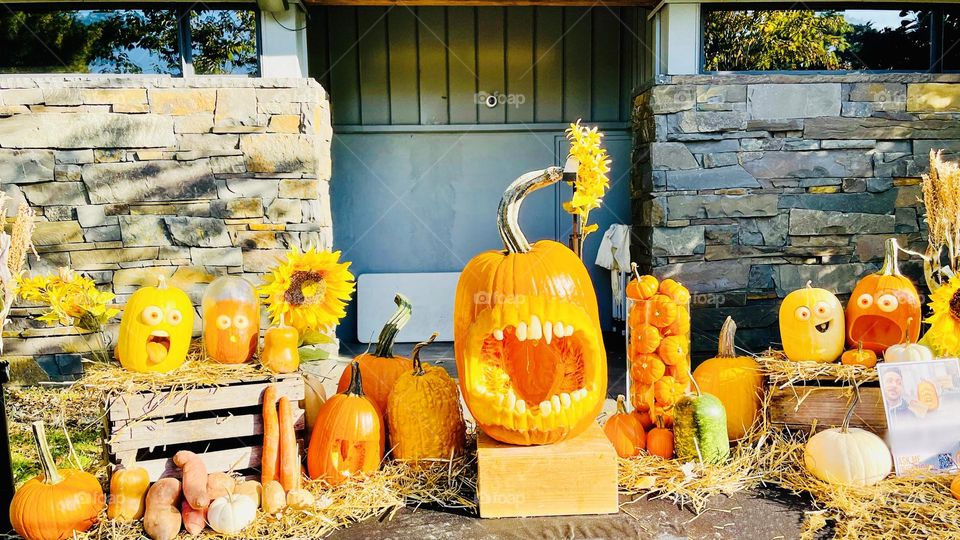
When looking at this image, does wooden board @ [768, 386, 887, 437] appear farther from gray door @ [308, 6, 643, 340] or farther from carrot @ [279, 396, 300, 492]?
gray door @ [308, 6, 643, 340]

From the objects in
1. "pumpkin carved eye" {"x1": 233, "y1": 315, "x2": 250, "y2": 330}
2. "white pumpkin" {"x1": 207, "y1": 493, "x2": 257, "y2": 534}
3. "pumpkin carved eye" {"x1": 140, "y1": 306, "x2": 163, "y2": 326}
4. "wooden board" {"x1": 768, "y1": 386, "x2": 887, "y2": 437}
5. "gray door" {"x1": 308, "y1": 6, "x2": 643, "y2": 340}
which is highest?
"gray door" {"x1": 308, "y1": 6, "x2": 643, "y2": 340}

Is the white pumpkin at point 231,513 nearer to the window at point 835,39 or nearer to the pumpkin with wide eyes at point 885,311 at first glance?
the pumpkin with wide eyes at point 885,311

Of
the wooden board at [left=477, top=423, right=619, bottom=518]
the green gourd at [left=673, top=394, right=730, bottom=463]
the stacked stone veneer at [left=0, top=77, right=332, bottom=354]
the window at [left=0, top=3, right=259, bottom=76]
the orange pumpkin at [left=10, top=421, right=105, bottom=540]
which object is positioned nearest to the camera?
the orange pumpkin at [left=10, top=421, right=105, bottom=540]

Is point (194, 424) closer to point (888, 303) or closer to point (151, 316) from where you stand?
point (151, 316)

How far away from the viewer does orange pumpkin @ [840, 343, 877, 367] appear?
2.55 m

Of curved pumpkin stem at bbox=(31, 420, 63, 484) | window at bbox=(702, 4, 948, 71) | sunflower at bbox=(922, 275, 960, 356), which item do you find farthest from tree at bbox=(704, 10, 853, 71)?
curved pumpkin stem at bbox=(31, 420, 63, 484)

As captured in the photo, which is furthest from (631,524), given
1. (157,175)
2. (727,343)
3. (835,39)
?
(835,39)

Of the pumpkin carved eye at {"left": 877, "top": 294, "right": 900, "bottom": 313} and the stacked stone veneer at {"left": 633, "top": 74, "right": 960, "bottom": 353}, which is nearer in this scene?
the pumpkin carved eye at {"left": 877, "top": 294, "right": 900, "bottom": 313}

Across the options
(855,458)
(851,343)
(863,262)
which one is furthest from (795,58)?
(855,458)

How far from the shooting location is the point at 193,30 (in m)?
4.22

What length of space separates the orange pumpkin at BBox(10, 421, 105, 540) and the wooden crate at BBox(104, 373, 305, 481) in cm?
15

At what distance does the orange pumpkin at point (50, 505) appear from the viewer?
2.06 metres

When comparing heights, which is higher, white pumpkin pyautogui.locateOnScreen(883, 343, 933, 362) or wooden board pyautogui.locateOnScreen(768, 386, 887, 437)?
white pumpkin pyautogui.locateOnScreen(883, 343, 933, 362)

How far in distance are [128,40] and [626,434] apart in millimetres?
3924
